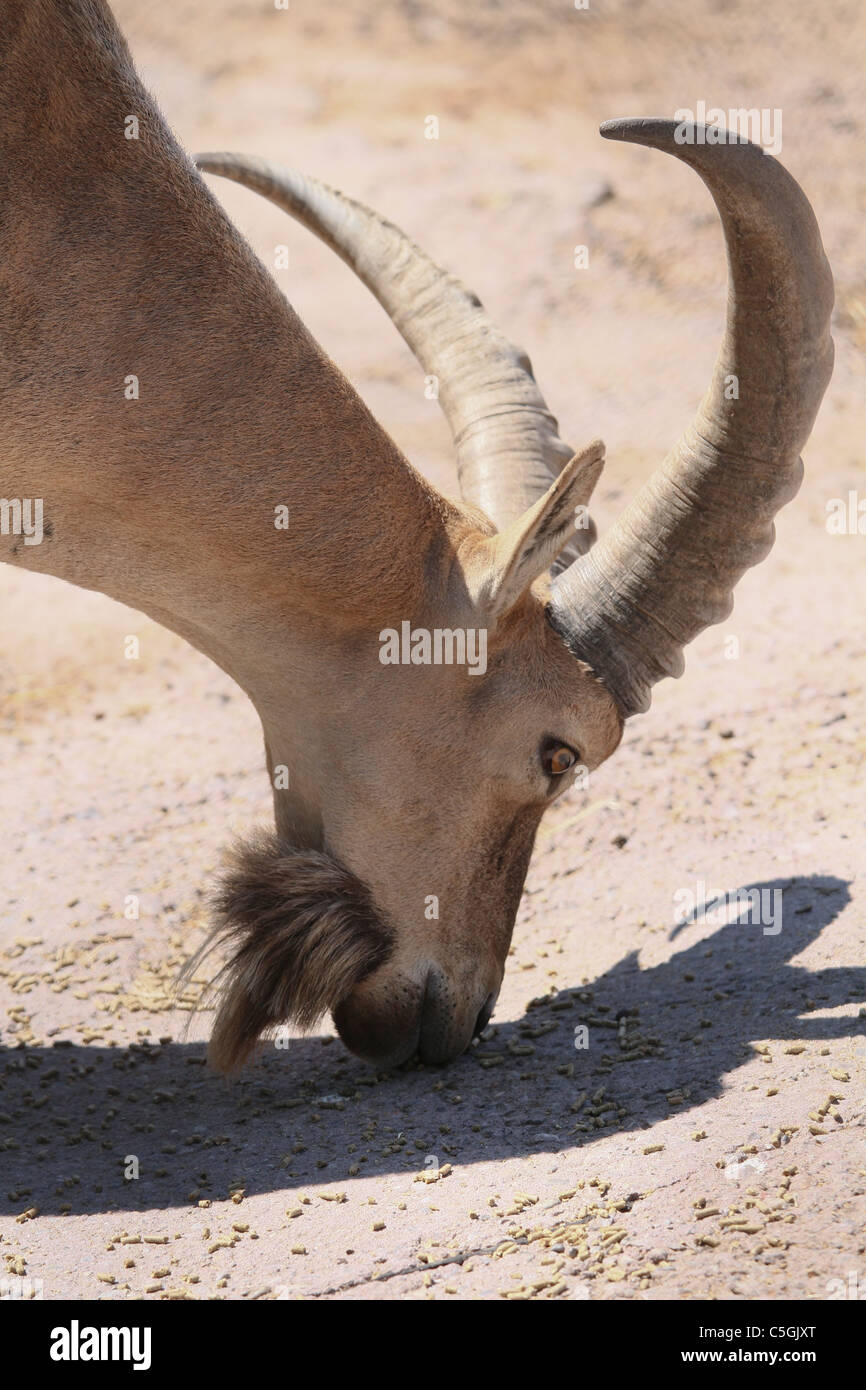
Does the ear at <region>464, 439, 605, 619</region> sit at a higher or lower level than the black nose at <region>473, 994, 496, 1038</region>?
higher

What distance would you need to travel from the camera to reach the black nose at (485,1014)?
4.29m

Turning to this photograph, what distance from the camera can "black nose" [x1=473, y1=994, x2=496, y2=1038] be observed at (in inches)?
169

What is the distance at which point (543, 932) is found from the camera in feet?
18.0

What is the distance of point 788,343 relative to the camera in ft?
12.3

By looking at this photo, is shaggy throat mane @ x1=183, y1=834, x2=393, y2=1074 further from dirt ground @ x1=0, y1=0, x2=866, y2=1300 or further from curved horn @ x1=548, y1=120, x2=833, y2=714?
curved horn @ x1=548, y1=120, x2=833, y2=714

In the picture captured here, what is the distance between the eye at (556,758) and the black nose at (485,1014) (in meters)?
0.67

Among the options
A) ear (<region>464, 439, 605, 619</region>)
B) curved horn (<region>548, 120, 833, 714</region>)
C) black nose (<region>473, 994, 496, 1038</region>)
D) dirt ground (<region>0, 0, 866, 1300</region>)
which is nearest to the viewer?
dirt ground (<region>0, 0, 866, 1300</region>)

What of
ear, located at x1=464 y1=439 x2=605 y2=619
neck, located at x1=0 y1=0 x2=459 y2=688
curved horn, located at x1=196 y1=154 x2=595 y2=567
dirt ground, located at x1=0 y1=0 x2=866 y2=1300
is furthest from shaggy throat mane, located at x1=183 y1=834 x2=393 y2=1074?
curved horn, located at x1=196 y1=154 x2=595 y2=567

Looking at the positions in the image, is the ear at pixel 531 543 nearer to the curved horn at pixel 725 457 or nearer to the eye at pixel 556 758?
the curved horn at pixel 725 457

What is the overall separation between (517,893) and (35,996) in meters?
1.89

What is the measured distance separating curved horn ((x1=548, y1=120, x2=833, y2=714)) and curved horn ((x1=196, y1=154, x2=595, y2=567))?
43 centimetres
